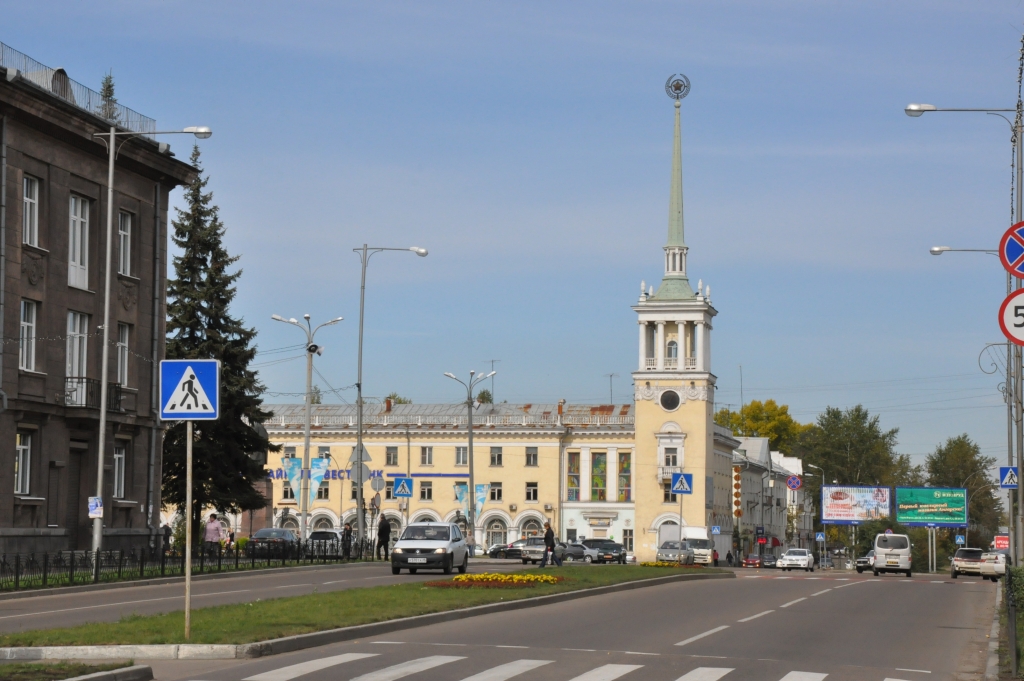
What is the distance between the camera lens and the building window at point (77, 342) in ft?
135

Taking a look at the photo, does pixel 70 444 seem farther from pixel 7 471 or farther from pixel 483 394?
pixel 483 394

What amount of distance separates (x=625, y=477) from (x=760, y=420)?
44579mm

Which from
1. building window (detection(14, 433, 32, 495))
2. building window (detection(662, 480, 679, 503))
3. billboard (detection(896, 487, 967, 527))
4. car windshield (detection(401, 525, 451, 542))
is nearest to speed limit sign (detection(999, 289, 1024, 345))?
car windshield (detection(401, 525, 451, 542))

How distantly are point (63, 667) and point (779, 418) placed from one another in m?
136

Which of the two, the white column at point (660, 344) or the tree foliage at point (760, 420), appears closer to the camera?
the white column at point (660, 344)

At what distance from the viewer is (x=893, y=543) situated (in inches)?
2549

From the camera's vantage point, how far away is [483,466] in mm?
104750

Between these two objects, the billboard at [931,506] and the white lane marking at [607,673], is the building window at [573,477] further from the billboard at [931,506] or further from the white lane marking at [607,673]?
the white lane marking at [607,673]

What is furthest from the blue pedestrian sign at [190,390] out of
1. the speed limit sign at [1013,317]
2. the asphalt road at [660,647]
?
the speed limit sign at [1013,317]

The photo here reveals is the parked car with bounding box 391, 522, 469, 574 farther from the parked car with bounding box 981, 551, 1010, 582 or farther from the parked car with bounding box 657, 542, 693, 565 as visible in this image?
the parked car with bounding box 657, 542, 693, 565

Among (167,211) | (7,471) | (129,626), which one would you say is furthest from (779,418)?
(129,626)

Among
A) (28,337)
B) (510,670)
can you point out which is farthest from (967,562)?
(510,670)

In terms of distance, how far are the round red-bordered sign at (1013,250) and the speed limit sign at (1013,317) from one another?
1.19m

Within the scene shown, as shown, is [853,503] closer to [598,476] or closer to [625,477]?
[625,477]
